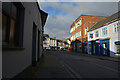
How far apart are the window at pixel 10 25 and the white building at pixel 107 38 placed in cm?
1759

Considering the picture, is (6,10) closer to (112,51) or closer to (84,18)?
(112,51)

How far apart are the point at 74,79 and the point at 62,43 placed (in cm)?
8936

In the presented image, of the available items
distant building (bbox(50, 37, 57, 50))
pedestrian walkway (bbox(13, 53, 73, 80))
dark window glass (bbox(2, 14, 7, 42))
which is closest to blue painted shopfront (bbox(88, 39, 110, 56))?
pedestrian walkway (bbox(13, 53, 73, 80))

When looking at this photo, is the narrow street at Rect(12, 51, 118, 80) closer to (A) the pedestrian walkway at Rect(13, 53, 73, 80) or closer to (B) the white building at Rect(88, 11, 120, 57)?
(A) the pedestrian walkway at Rect(13, 53, 73, 80)

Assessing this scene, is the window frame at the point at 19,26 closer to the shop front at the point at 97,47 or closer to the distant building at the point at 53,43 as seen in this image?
the shop front at the point at 97,47

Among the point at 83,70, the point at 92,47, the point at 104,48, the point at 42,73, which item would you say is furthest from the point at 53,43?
the point at 42,73

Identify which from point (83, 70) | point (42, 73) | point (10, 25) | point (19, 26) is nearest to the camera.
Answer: point (10, 25)

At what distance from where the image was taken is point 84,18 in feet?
121

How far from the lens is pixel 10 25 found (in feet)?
14.1

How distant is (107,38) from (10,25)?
20429mm

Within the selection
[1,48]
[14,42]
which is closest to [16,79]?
[14,42]

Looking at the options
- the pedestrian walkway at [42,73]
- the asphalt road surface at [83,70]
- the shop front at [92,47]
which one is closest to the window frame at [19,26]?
the pedestrian walkway at [42,73]

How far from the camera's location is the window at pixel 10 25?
152 inches

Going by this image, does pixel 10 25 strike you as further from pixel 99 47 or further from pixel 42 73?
pixel 99 47
